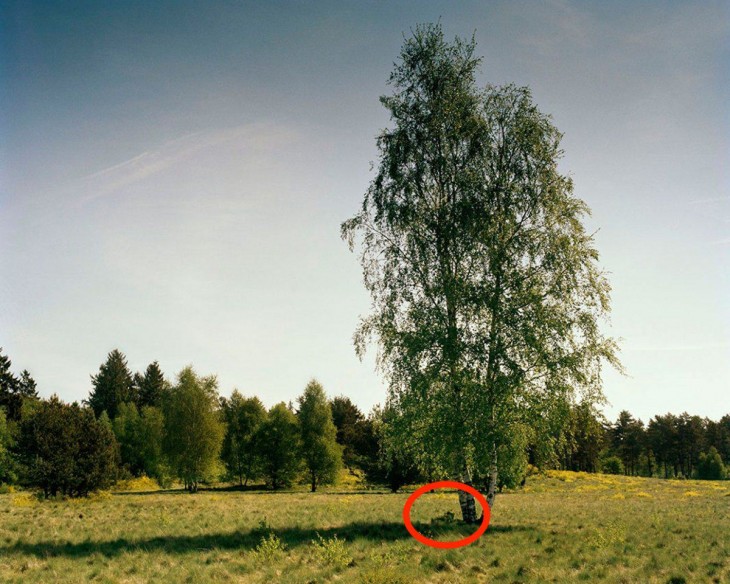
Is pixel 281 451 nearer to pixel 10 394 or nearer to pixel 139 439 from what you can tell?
pixel 139 439

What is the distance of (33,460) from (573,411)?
3538cm

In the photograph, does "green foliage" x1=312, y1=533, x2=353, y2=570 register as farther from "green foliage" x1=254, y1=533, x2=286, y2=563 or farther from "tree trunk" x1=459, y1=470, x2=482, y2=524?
"tree trunk" x1=459, y1=470, x2=482, y2=524

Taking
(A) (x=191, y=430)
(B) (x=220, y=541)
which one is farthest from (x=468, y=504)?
(A) (x=191, y=430)

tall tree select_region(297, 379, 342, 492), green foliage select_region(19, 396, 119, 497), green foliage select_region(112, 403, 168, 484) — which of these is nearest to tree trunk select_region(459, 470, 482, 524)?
green foliage select_region(19, 396, 119, 497)

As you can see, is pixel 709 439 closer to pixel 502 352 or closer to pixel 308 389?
pixel 308 389

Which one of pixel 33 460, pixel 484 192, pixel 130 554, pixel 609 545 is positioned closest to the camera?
pixel 130 554

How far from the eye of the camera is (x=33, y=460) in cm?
3550

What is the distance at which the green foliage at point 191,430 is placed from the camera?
5131 centimetres

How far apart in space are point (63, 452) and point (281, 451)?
2501cm

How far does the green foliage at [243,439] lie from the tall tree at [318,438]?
6.25 metres

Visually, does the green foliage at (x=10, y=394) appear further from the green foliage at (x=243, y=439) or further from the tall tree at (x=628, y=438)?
the tall tree at (x=628, y=438)

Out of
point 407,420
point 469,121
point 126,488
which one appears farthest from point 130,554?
point 126,488

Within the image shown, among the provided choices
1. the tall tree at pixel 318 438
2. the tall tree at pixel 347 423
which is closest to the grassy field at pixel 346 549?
the tall tree at pixel 318 438

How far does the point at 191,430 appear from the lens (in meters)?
51.8
